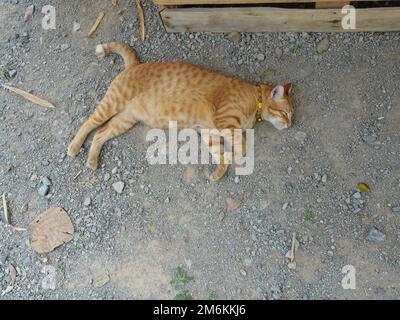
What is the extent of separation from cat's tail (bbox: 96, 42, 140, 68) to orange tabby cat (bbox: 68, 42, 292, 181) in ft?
0.48

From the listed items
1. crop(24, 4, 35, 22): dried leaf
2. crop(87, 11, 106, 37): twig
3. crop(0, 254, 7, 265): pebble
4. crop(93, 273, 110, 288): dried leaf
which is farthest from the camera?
crop(24, 4, 35, 22): dried leaf

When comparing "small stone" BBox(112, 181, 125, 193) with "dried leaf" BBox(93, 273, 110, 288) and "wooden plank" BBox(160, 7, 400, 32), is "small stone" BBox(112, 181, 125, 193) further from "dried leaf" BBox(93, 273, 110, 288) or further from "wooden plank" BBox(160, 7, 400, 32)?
"wooden plank" BBox(160, 7, 400, 32)

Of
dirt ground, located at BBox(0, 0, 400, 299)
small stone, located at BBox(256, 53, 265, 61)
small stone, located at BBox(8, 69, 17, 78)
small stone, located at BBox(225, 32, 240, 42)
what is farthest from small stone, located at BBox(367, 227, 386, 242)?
small stone, located at BBox(8, 69, 17, 78)

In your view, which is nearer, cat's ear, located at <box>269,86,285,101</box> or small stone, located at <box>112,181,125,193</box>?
cat's ear, located at <box>269,86,285,101</box>

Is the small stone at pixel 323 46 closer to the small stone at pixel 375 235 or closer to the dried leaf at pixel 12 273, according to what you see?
the small stone at pixel 375 235

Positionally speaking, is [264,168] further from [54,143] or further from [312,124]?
[54,143]

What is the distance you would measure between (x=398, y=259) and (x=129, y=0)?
2466mm

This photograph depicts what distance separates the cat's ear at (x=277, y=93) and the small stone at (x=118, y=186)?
1.09 m

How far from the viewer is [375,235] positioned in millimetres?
2447

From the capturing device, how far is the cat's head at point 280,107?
2.61 m

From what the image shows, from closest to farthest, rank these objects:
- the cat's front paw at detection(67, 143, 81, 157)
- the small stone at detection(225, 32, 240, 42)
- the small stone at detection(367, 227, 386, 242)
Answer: the small stone at detection(367, 227, 386, 242)
the cat's front paw at detection(67, 143, 81, 157)
the small stone at detection(225, 32, 240, 42)

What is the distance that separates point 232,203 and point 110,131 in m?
0.92

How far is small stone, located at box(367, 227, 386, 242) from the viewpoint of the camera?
2.44 m

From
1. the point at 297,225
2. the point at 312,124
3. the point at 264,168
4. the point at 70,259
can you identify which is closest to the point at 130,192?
the point at 70,259
